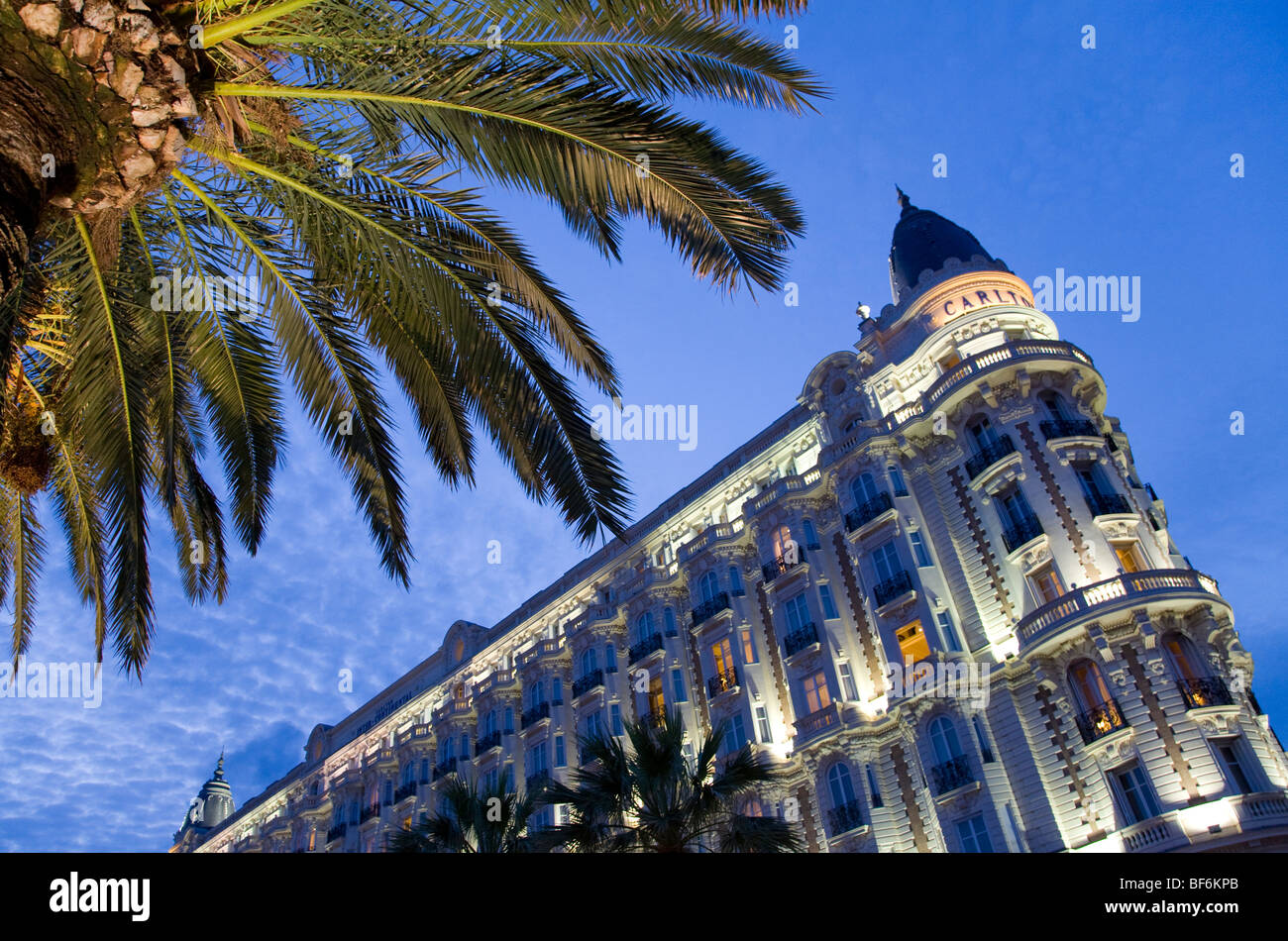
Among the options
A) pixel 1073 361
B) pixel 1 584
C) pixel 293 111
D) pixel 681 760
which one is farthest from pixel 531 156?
pixel 1073 361

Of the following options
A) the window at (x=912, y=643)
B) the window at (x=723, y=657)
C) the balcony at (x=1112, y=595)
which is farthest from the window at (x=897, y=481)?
the window at (x=723, y=657)

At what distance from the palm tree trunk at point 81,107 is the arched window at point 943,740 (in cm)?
2541

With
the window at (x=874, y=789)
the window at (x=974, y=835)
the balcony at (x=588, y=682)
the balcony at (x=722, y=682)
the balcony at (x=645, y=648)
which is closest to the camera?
the window at (x=974, y=835)

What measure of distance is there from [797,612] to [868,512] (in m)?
4.48

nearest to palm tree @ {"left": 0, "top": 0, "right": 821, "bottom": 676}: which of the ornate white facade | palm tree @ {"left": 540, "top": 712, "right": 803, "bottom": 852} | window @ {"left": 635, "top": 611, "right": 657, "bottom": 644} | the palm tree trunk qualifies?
the palm tree trunk

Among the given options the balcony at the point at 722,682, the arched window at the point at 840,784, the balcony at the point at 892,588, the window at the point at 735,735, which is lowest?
the arched window at the point at 840,784

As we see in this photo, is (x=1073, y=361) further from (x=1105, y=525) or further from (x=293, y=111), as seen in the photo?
(x=293, y=111)

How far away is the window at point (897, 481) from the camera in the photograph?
31.0 meters

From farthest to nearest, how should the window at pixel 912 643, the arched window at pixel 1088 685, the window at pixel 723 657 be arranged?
the window at pixel 723 657 → the window at pixel 912 643 → the arched window at pixel 1088 685

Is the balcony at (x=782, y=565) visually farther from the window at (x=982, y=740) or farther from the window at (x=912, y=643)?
the window at (x=982, y=740)

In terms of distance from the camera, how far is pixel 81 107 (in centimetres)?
673

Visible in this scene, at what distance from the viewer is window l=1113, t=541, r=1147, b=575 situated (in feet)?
87.3

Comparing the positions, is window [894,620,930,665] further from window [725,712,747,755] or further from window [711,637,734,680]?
window [711,637,734,680]

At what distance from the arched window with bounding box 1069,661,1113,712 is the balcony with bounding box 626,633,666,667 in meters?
16.0
